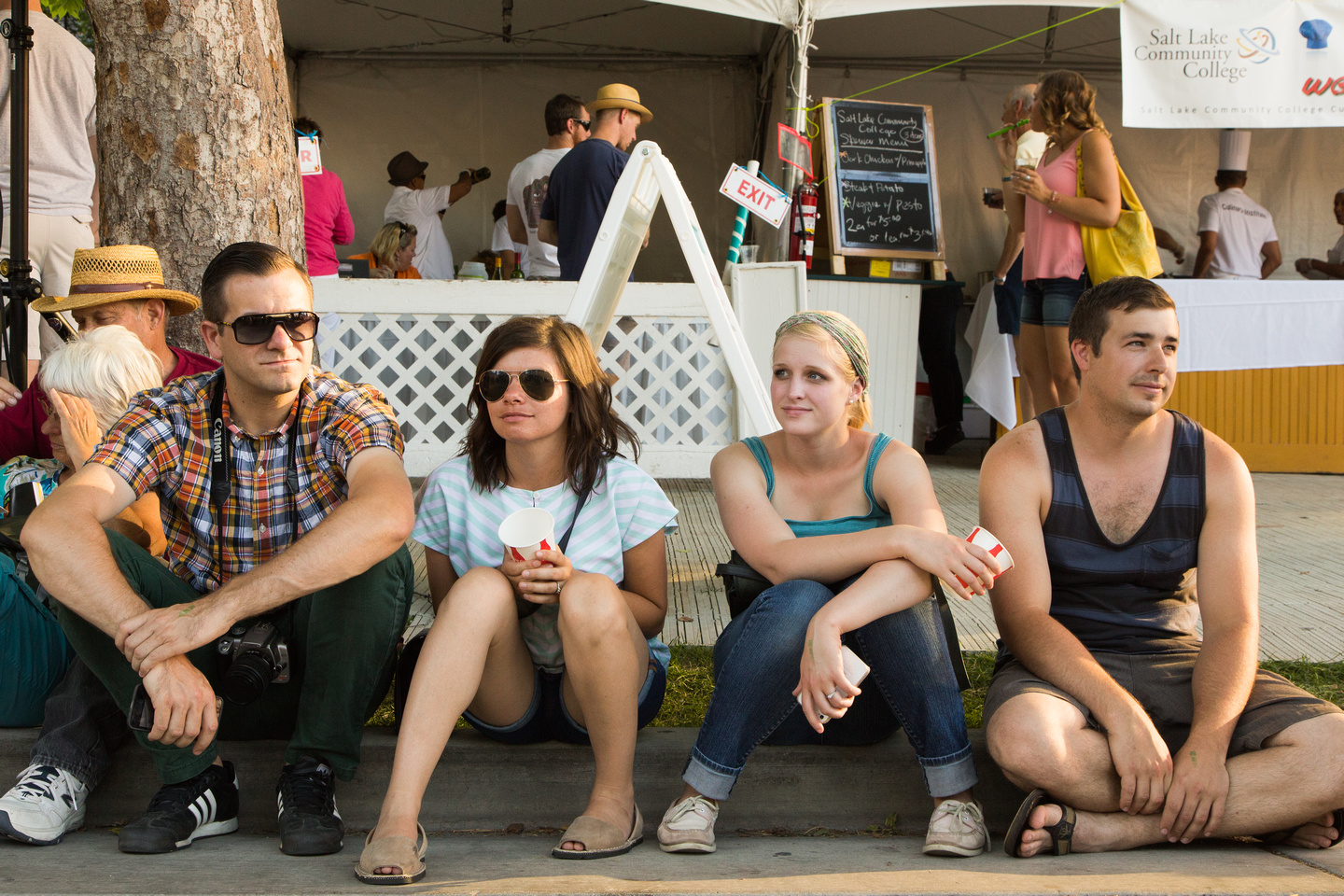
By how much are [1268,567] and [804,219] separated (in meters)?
3.26

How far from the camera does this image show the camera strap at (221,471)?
2465mm

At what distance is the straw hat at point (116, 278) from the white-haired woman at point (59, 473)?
0.22 metres

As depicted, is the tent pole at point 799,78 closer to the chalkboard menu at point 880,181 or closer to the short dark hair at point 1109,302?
the chalkboard menu at point 880,181

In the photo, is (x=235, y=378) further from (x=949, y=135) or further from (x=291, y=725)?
(x=949, y=135)

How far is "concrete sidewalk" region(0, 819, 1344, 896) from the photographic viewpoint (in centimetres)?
196

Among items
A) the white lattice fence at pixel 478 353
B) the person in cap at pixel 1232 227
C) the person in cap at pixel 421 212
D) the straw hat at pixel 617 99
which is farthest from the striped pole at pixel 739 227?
the person in cap at pixel 1232 227

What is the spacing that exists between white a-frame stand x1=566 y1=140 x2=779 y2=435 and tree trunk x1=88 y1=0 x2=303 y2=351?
1.01 metres

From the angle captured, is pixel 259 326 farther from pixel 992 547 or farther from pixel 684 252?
pixel 992 547

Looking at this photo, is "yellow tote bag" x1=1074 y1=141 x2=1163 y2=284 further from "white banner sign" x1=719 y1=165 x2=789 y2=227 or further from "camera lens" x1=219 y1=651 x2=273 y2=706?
"camera lens" x1=219 y1=651 x2=273 y2=706

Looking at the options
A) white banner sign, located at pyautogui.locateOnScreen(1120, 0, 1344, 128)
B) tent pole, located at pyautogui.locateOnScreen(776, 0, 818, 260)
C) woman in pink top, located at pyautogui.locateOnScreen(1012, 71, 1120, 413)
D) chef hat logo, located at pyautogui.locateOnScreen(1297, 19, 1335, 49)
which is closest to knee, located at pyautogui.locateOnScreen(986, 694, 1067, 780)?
woman in pink top, located at pyautogui.locateOnScreen(1012, 71, 1120, 413)

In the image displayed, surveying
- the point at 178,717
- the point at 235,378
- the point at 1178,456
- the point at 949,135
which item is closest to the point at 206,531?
the point at 235,378

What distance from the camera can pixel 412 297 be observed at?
543 centimetres

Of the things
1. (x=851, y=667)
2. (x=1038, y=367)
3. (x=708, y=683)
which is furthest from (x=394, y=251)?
(x=851, y=667)

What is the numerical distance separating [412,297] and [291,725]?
3244 millimetres
